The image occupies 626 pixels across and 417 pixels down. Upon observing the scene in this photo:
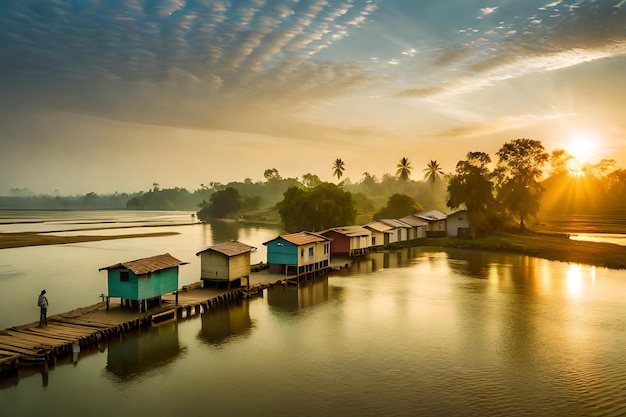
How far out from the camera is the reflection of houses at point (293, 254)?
51.6 m

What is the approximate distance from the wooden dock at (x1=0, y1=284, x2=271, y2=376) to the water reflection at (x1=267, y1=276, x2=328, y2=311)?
5.29 meters

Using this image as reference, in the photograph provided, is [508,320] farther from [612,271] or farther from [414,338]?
[612,271]

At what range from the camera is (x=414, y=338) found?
100 feet

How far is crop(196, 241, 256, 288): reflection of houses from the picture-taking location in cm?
4150

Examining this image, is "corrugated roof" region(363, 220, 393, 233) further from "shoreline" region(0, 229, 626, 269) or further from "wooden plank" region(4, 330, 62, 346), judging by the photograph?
"wooden plank" region(4, 330, 62, 346)

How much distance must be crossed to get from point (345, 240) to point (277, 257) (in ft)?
66.4

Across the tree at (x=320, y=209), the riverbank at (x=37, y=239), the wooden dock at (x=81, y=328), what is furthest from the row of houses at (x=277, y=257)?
the riverbank at (x=37, y=239)

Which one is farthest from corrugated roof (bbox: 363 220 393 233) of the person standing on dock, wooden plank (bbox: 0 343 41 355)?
wooden plank (bbox: 0 343 41 355)

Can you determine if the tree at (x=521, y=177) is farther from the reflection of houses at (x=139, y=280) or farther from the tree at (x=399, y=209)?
the reflection of houses at (x=139, y=280)

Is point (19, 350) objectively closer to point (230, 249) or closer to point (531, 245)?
point (230, 249)

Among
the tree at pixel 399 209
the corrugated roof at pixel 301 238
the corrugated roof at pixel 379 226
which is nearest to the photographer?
the corrugated roof at pixel 301 238

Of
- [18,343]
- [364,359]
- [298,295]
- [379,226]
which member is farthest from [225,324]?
[379,226]

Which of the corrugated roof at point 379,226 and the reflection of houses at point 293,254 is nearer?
the reflection of houses at point 293,254

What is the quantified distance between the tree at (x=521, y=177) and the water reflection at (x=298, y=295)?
57289mm
